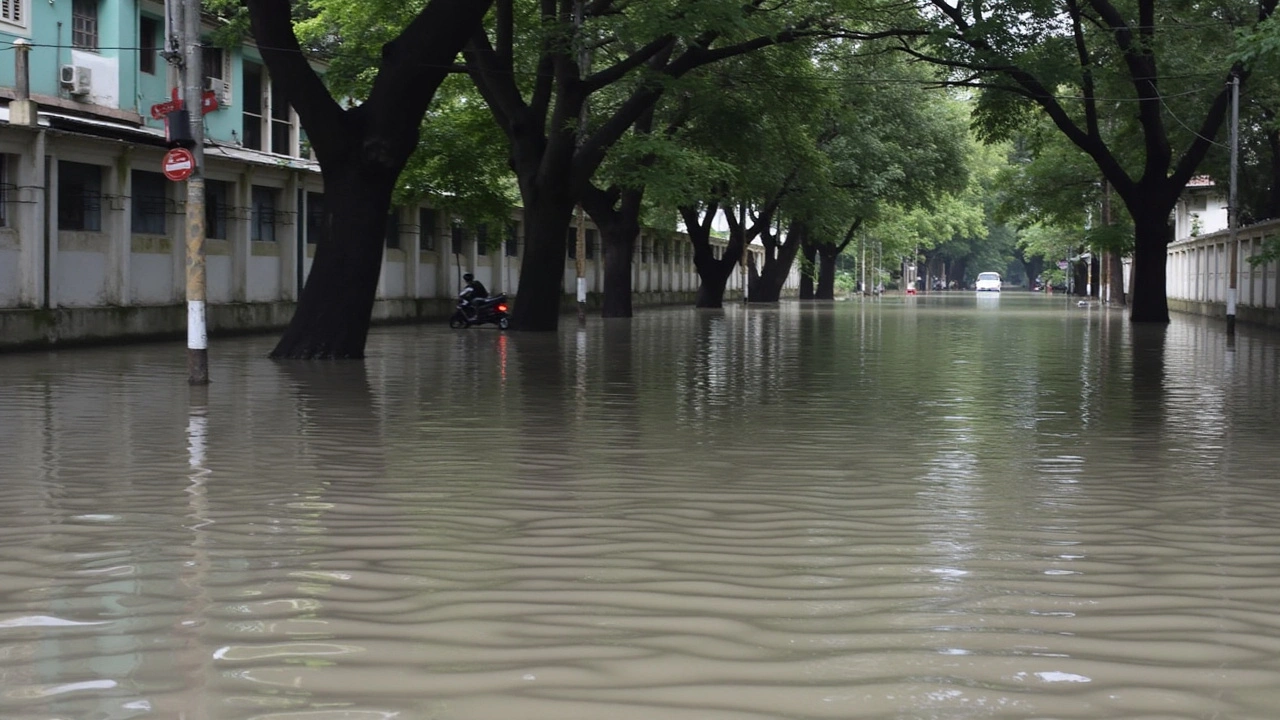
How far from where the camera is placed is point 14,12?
33781 millimetres

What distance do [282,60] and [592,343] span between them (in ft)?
28.9

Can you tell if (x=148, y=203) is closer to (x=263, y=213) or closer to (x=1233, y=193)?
(x=263, y=213)

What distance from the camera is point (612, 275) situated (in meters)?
43.5

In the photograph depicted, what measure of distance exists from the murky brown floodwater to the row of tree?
265 inches

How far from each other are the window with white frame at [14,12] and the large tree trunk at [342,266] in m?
15.8

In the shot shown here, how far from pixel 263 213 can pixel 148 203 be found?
17.0ft

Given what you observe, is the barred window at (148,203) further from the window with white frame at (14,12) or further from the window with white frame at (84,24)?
the window with white frame at (84,24)

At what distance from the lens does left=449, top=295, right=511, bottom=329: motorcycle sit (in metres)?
34.5

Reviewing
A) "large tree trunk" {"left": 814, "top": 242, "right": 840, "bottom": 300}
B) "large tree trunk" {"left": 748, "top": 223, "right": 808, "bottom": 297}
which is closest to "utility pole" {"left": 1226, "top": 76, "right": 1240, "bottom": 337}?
"large tree trunk" {"left": 748, "top": 223, "right": 808, "bottom": 297}

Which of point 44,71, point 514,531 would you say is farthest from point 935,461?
point 44,71

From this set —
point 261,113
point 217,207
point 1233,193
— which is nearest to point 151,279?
point 217,207

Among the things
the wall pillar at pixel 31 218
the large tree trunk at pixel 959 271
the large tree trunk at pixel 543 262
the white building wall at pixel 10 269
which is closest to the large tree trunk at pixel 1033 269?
the large tree trunk at pixel 959 271

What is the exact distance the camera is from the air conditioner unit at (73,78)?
3528 cm

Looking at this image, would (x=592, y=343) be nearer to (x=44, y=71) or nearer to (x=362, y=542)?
(x=44, y=71)
